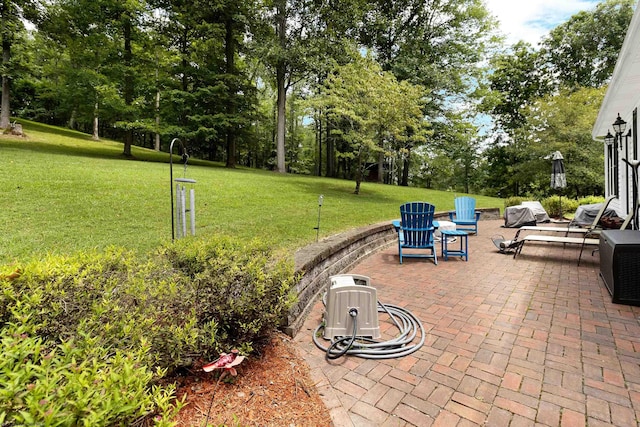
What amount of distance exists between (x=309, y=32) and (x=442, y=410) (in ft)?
55.1

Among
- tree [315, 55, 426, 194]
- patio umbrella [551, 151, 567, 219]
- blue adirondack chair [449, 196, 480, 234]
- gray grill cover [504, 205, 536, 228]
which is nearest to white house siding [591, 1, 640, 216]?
patio umbrella [551, 151, 567, 219]

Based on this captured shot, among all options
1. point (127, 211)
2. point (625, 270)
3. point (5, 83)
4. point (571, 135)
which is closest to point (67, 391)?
point (625, 270)

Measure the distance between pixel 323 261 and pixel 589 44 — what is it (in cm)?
2656

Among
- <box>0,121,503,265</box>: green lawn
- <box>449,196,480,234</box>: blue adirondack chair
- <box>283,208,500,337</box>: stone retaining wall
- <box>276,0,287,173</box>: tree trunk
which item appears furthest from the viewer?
<box>276,0,287,173</box>: tree trunk

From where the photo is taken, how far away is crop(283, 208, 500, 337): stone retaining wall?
274cm

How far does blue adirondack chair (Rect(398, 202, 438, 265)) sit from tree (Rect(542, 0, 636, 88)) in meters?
21.3

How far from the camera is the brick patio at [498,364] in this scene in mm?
1654

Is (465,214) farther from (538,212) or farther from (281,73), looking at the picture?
(281,73)

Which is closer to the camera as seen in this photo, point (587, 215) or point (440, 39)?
point (587, 215)

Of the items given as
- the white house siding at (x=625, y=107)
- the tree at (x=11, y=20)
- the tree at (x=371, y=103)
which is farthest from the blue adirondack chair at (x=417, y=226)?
the tree at (x=11, y=20)

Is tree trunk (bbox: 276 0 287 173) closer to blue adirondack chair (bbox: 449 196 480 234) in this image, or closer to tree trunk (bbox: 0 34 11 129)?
blue adirondack chair (bbox: 449 196 480 234)

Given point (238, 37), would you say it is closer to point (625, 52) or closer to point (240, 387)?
point (625, 52)

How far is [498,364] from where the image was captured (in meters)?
2.10

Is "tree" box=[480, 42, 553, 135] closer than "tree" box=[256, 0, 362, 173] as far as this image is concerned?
No
